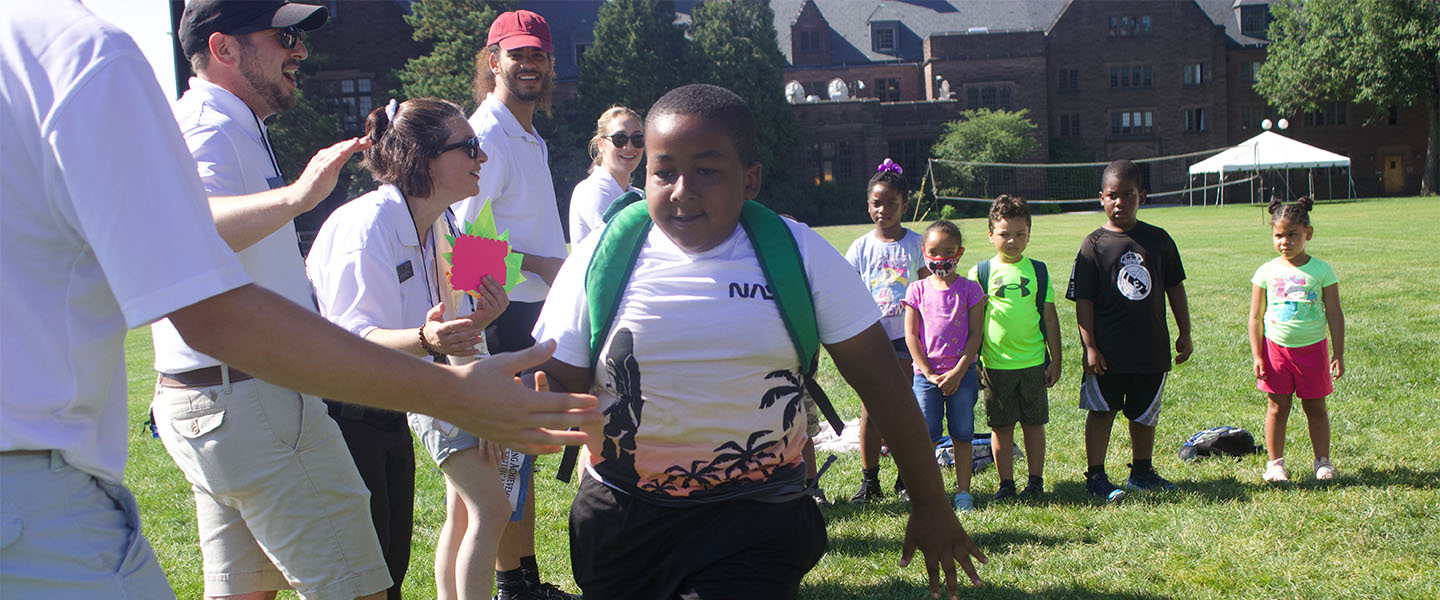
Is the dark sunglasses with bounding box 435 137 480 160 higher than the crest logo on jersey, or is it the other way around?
the dark sunglasses with bounding box 435 137 480 160

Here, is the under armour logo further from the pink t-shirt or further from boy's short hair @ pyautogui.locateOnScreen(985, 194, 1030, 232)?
boy's short hair @ pyautogui.locateOnScreen(985, 194, 1030, 232)

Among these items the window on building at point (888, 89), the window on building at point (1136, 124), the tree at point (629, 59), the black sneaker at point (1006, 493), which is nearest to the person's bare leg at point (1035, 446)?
the black sneaker at point (1006, 493)

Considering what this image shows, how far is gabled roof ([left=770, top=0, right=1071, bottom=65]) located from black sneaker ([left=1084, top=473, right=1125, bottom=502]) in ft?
203

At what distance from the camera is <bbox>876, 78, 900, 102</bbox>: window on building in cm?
6662

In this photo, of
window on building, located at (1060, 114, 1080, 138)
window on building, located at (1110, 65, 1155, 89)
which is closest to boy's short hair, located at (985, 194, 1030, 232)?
window on building, located at (1060, 114, 1080, 138)

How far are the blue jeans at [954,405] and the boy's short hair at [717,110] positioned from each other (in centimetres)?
362

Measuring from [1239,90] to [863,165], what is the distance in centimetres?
2553

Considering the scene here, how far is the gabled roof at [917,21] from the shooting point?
66812 millimetres

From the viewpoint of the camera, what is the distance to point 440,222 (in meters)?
4.07

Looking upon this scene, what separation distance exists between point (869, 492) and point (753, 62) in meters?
52.7

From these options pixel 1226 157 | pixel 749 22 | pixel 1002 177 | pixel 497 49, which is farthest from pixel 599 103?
pixel 497 49

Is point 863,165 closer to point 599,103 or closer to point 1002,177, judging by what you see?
point 1002,177

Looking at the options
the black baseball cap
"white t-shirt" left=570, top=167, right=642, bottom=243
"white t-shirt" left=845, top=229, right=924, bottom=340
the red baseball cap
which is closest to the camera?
the black baseball cap

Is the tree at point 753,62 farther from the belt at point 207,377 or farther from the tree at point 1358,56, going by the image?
the belt at point 207,377
